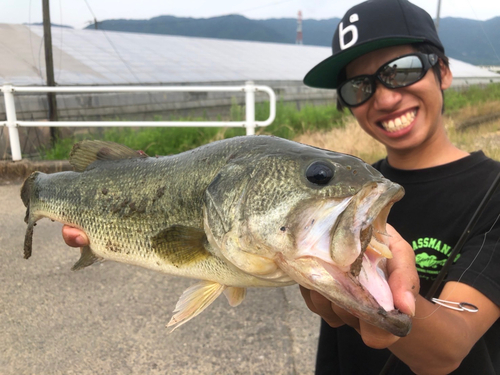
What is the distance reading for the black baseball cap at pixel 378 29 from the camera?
1794 mm

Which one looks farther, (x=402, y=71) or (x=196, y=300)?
(x=402, y=71)

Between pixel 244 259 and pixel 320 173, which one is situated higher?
pixel 320 173

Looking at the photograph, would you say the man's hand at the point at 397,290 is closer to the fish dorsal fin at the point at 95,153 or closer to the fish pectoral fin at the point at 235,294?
the fish pectoral fin at the point at 235,294

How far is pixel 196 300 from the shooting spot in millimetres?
1546

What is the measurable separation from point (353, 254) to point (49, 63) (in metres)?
8.17

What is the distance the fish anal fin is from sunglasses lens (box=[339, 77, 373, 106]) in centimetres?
101

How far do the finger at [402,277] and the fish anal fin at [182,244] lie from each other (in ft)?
2.04

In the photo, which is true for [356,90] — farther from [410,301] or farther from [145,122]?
[145,122]

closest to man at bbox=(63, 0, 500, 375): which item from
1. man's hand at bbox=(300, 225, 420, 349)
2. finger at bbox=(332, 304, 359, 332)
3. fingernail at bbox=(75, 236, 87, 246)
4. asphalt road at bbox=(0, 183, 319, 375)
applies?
fingernail at bbox=(75, 236, 87, 246)

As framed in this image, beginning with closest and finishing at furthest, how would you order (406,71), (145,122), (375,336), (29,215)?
(375,336) < (406,71) < (29,215) < (145,122)

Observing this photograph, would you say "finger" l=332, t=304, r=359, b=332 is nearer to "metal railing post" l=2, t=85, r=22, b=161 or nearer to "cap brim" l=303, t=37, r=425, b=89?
"cap brim" l=303, t=37, r=425, b=89

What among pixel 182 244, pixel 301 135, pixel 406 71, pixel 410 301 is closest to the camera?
pixel 410 301

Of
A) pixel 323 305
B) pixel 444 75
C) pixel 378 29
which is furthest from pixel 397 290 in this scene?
pixel 444 75

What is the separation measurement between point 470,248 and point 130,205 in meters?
1.33
